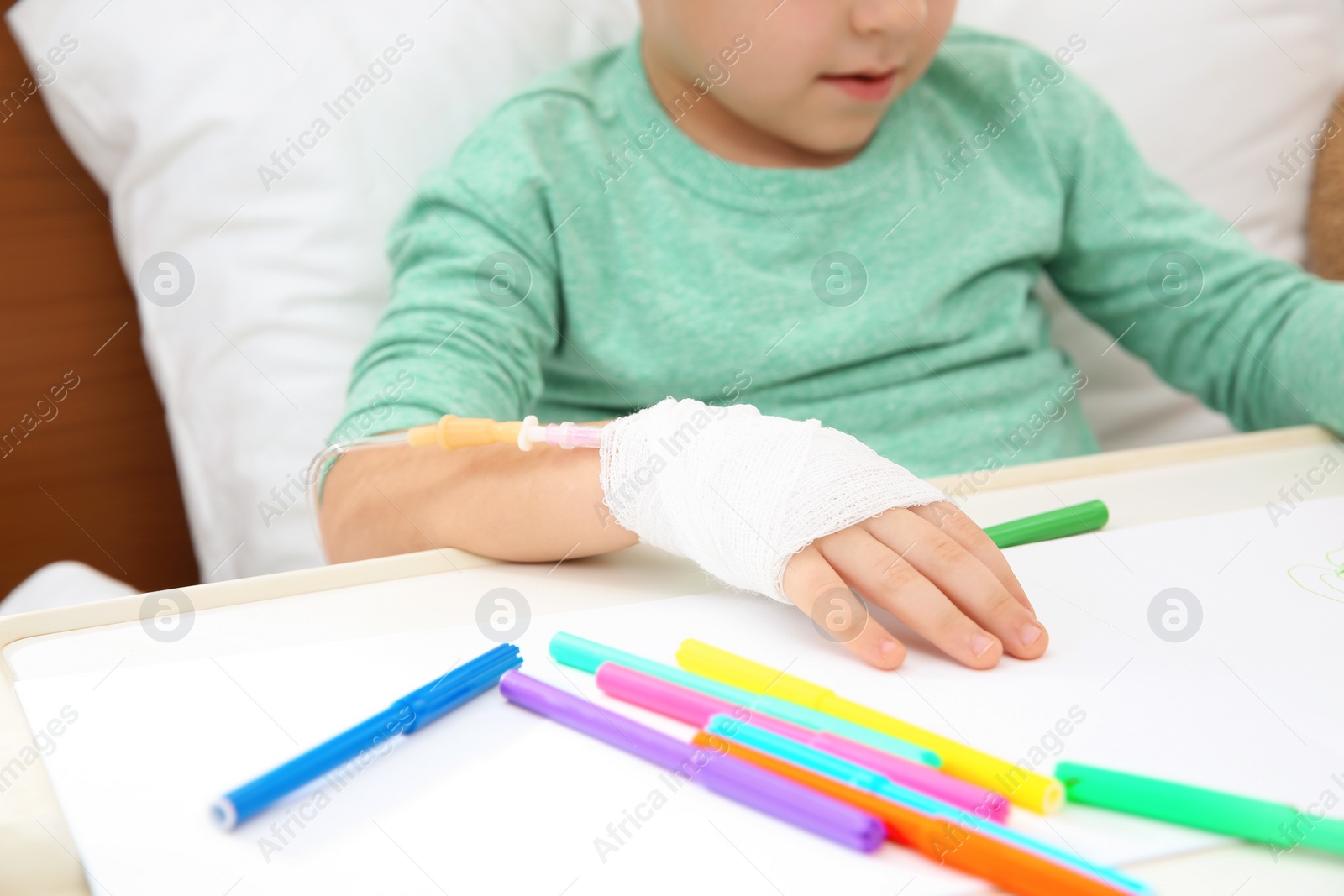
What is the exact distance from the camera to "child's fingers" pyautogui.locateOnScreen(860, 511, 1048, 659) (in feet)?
1.49

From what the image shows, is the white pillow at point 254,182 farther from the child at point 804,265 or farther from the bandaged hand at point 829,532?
the bandaged hand at point 829,532

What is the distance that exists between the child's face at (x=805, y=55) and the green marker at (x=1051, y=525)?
1.12 ft

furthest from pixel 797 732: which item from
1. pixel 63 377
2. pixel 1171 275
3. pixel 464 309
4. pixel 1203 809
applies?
pixel 63 377

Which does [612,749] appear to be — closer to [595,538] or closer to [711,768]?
[711,768]

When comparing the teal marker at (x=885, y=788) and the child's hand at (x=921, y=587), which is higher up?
the teal marker at (x=885, y=788)

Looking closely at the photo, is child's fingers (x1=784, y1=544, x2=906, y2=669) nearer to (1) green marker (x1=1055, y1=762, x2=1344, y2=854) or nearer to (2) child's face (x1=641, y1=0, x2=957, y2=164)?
(1) green marker (x1=1055, y1=762, x2=1344, y2=854)

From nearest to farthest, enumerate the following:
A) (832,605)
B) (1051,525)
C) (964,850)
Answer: (964,850) < (832,605) < (1051,525)

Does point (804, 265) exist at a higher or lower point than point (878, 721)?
lower

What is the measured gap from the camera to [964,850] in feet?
1.07

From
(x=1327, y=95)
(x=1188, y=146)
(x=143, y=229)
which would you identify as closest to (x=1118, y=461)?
(x=1188, y=146)

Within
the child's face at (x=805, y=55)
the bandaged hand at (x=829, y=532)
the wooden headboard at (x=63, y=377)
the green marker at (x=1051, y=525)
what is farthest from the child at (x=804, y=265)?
the wooden headboard at (x=63, y=377)

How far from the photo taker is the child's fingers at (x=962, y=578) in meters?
0.45

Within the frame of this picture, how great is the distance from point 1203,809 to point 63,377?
95 cm

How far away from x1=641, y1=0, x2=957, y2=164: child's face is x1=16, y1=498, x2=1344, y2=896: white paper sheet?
1.27ft
